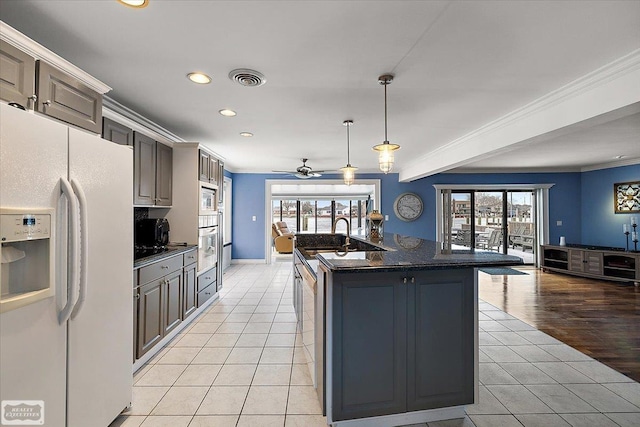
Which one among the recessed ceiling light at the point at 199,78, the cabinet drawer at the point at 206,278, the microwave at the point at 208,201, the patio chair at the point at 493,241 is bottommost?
the cabinet drawer at the point at 206,278

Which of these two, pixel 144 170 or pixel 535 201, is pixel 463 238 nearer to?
pixel 535 201

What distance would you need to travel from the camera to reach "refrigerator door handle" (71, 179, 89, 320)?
1454 mm

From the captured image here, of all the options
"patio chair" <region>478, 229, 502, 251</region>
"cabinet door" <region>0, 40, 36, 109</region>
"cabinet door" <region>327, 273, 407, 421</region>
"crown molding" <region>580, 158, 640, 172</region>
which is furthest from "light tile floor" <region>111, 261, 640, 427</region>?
"crown molding" <region>580, 158, 640, 172</region>

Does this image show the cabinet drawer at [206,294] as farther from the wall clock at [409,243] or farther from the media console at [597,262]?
the media console at [597,262]

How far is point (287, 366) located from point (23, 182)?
6.95 ft

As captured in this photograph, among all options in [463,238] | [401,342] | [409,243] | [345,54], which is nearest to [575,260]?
[463,238]

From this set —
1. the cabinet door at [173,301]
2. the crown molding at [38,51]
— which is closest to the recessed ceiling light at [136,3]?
the crown molding at [38,51]

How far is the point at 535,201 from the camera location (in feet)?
24.0

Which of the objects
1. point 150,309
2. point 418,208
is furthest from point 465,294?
Result: point 418,208

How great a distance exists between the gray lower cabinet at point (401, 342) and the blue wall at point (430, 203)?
557cm

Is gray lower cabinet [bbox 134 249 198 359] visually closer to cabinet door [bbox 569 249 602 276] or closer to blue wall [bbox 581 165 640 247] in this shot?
cabinet door [bbox 569 249 602 276]

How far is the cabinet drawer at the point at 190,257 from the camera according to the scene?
10.8 ft

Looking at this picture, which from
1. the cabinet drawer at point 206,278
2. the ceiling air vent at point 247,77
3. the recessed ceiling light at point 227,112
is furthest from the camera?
the cabinet drawer at point 206,278

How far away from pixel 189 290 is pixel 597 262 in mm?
7111
